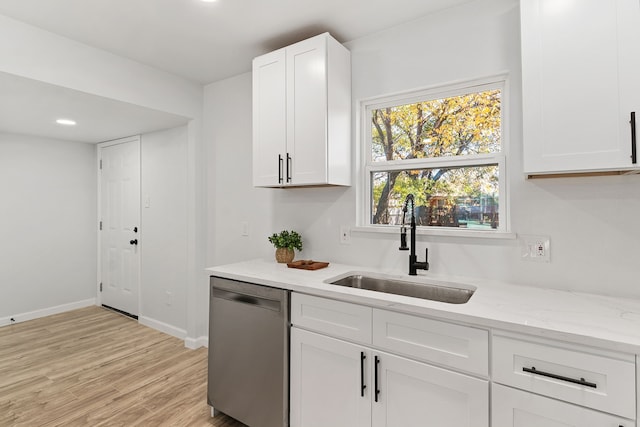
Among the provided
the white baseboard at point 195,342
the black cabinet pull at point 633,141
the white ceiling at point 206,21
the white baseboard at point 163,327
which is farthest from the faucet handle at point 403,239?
the white baseboard at point 163,327

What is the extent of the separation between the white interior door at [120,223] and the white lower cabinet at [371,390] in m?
2.95

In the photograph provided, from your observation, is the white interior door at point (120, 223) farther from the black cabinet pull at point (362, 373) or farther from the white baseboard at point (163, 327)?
the black cabinet pull at point (362, 373)

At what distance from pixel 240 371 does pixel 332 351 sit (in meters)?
0.67

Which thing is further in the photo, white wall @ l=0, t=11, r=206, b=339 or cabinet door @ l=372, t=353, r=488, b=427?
white wall @ l=0, t=11, r=206, b=339

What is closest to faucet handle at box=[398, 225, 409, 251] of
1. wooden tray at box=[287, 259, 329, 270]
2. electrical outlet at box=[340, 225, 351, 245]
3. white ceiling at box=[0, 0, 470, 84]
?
electrical outlet at box=[340, 225, 351, 245]

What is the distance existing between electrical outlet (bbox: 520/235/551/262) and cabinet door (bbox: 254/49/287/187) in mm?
1475

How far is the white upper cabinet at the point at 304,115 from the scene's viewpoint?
2076 millimetres

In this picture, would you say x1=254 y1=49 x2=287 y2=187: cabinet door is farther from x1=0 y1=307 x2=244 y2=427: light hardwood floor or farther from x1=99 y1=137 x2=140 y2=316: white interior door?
x1=99 y1=137 x2=140 y2=316: white interior door

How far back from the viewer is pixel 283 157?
7.36ft

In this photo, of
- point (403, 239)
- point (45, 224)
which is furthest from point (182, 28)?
point (45, 224)

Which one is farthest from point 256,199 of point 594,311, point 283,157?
point 594,311

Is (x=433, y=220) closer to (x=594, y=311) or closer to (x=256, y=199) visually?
(x=594, y=311)

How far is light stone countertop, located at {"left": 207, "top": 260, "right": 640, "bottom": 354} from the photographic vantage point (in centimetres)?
112

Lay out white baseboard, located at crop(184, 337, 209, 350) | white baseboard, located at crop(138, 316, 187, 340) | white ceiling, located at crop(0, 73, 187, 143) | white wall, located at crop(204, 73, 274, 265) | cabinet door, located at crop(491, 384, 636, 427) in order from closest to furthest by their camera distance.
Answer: cabinet door, located at crop(491, 384, 636, 427)
white ceiling, located at crop(0, 73, 187, 143)
white wall, located at crop(204, 73, 274, 265)
white baseboard, located at crop(184, 337, 209, 350)
white baseboard, located at crop(138, 316, 187, 340)
